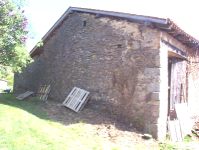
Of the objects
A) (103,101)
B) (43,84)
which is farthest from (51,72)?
(103,101)

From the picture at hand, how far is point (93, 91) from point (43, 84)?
3838 mm

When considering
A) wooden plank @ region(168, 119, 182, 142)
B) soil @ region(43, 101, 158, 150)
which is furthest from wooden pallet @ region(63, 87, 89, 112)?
wooden plank @ region(168, 119, 182, 142)

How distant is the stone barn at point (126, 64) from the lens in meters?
11.3

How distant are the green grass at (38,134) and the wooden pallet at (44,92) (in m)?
3.48

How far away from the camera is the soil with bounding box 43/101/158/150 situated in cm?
1012

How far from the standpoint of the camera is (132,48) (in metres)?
11.8

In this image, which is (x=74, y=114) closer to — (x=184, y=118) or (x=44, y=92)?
(x=44, y=92)

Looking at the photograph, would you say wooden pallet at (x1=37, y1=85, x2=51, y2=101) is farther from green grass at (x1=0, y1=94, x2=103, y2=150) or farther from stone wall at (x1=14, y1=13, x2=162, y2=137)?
green grass at (x1=0, y1=94, x2=103, y2=150)

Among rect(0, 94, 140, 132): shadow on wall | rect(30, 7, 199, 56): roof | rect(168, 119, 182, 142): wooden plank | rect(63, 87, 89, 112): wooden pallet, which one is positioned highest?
rect(30, 7, 199, 56): roof

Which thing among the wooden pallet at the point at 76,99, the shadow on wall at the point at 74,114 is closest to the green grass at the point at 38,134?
the shadow on wall at the point at 74,114

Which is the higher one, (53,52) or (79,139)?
(53,52)

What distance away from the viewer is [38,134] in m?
9.34

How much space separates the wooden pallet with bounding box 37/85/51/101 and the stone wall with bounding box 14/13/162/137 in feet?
0.94

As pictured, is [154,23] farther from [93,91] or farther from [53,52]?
[53,52]
